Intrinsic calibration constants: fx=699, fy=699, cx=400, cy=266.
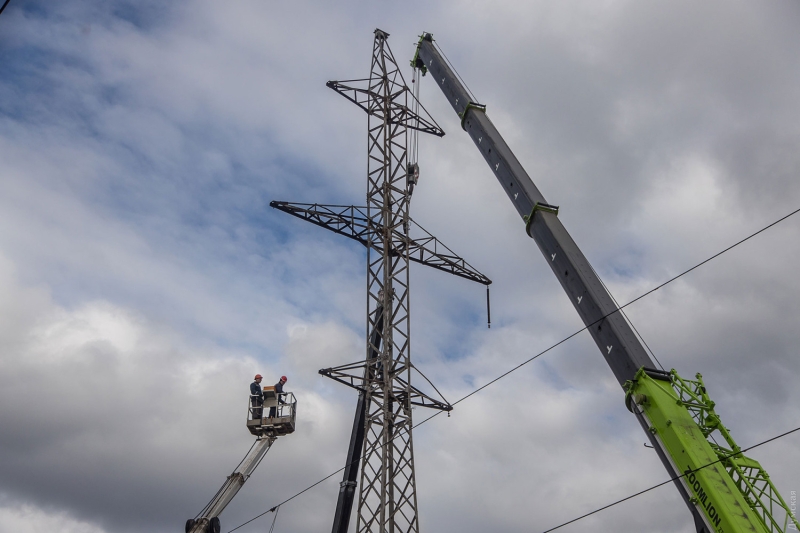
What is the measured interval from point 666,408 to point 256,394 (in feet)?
45.7

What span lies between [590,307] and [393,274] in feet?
30.3

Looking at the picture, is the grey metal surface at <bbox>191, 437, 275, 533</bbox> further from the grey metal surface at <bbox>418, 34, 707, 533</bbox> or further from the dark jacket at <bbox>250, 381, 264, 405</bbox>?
the grey metal surface at <bbox>418, 34, 707, 533</bbox>

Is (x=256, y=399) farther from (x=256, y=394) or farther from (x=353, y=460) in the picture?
(x=353, y=460)

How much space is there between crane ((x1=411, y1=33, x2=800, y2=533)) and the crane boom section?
0.07 ft

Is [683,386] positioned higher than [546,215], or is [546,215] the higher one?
[546,215]

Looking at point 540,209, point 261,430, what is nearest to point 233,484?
point 261,430

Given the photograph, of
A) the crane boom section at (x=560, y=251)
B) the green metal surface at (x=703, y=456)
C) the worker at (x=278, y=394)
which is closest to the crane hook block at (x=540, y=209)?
the crane boom section at (x=560, y=251)

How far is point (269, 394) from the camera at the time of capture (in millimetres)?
22312

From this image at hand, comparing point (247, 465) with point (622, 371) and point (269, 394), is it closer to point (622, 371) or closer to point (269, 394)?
point (269, 394)

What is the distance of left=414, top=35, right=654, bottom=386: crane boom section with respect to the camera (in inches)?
512

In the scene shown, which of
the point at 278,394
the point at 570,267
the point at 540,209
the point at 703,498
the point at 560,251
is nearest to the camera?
the point at 703,498

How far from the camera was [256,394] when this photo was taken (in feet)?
73.2

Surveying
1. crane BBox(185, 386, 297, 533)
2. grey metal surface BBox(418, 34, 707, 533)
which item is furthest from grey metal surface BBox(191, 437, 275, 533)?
grey metal surface BBox(418, 34, 707, 533)

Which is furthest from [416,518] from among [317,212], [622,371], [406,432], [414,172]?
[414,172]
